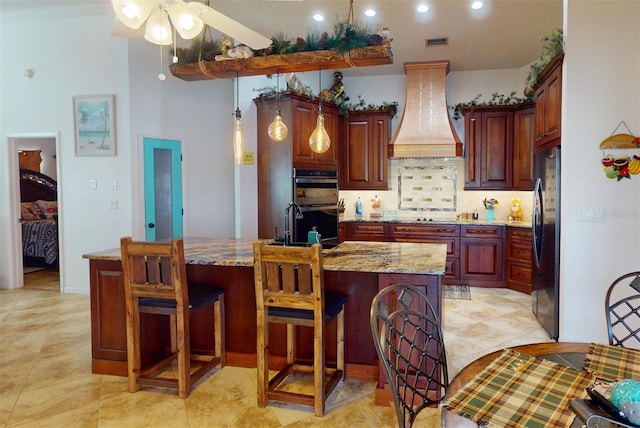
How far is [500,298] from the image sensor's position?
5.30 meters

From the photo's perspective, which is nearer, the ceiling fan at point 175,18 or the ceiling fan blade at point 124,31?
the ceiling fan at point 175,18

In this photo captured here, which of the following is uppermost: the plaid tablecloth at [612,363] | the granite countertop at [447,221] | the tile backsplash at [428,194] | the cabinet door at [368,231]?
the tile backsplash at [428,194]

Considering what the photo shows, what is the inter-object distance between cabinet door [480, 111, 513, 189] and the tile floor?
7.41 ft

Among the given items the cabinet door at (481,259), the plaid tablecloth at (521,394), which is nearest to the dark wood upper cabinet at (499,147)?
the cabinet door at (481,259)

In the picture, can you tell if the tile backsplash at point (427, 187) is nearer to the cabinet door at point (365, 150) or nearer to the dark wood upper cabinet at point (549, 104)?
the cabinet door at point (365, 150)

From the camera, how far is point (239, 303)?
3.24 metres

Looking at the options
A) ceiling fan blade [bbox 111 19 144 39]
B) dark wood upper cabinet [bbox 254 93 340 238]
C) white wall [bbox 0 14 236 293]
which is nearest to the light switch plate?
dark wood upper cabinet [bbox 254 93 340 238]

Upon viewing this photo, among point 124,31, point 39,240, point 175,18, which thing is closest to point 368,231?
point 124,31

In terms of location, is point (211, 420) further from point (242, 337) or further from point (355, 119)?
point (355, 119)

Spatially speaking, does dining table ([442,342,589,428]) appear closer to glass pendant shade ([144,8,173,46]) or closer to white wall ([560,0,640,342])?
white wall ([560,0,640,342])

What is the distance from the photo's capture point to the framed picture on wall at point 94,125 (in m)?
5.25

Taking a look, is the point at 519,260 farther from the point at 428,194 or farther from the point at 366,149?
the point at 366,149

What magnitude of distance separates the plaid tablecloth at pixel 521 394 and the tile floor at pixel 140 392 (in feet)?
4.11

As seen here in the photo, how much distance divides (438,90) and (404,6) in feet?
6.61
